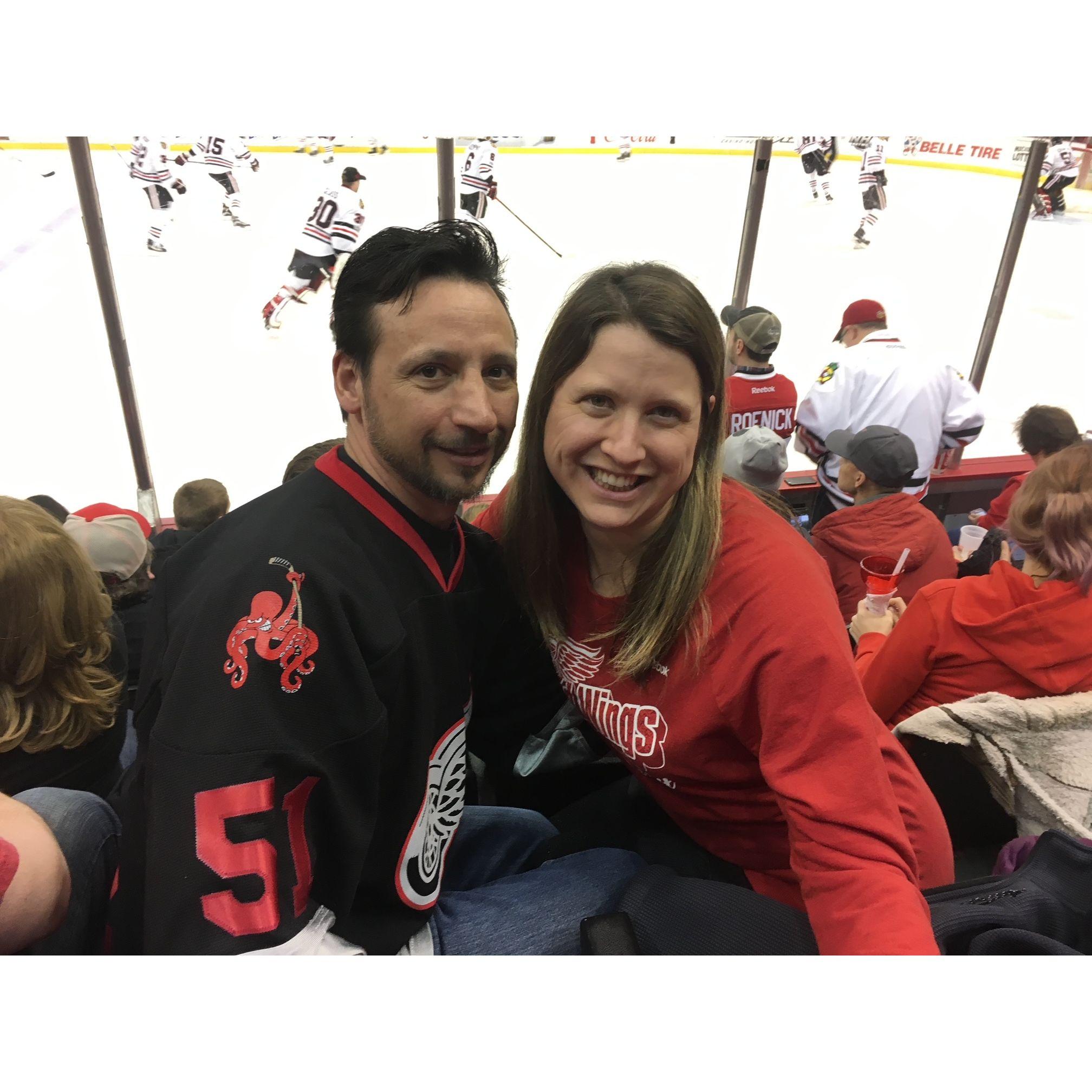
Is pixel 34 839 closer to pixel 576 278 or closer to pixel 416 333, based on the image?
pixel 416 333

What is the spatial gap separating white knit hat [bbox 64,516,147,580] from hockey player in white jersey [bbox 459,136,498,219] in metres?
4.38

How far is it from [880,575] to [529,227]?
19.0 feet

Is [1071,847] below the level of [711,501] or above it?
below

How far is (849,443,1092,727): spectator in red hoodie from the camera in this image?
3.82ft

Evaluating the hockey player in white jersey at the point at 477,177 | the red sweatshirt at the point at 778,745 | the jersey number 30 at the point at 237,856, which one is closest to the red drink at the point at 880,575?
the red sweatshirt at the point at 778,745

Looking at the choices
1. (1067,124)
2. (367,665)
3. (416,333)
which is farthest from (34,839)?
(1067,124)

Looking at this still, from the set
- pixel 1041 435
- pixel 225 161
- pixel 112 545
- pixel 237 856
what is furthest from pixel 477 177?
pixel 237 856

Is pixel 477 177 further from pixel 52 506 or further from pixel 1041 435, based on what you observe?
pixel 1041 435

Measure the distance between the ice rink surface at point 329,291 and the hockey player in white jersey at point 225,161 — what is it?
4.7 inches

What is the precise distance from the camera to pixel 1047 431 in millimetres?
2391

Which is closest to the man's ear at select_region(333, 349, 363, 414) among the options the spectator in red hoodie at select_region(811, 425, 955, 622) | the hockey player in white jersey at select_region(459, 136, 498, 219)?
the spectator in red hoodie at select_region(811, 425, 955, 622)

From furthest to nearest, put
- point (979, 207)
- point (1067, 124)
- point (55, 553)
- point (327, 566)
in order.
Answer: point (979, 207) < point (55, 553) < point (327, 566) < point (1067, 124)

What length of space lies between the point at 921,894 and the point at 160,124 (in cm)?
101
